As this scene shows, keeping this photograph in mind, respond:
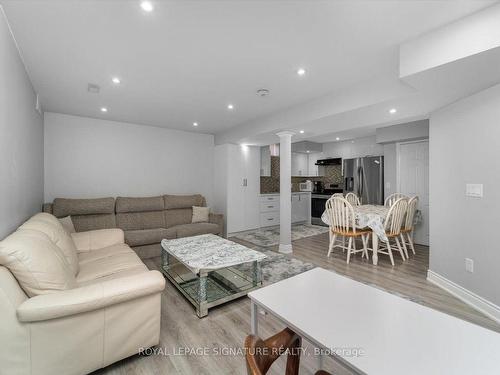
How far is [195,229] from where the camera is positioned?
427 cm

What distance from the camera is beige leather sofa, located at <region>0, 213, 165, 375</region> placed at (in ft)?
4.09

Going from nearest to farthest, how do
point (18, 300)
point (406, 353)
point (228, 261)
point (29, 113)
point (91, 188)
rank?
point (406, 353) < point (18, 300) < point (228, 261) < point (29, 113) < point (91, 188)

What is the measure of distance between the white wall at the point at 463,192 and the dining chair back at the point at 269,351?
7.73ft

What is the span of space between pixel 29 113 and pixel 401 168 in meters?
6.15

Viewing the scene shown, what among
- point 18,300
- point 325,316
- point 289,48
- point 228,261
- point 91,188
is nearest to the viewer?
point 325,316

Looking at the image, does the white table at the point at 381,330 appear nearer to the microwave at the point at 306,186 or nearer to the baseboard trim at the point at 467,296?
the baseboard trim at the point at 467,296

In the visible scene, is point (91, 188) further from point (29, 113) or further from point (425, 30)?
point (425, 30)

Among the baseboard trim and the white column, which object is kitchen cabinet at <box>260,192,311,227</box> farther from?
the baseboard trim

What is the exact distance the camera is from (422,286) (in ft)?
8.85

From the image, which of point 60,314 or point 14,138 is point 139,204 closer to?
point 14,138

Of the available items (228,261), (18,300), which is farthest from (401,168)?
(18,300)

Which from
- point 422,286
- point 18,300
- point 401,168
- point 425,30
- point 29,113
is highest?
point 425,30

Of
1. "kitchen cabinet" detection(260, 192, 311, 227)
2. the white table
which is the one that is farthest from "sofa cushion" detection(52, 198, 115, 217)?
the white table

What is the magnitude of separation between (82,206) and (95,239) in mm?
1125
